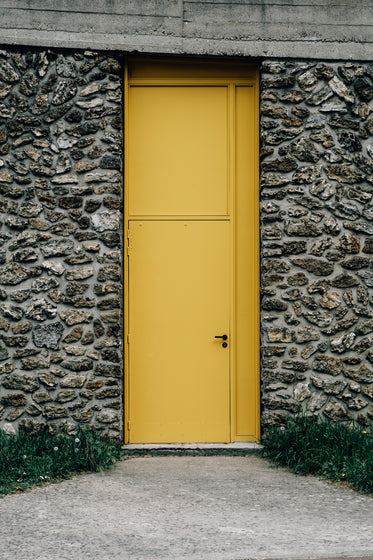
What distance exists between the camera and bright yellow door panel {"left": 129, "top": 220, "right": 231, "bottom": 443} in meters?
7.35

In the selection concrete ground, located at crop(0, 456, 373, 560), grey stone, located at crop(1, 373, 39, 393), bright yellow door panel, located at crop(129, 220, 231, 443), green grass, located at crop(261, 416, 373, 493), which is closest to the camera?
concrete ground, located at crop(0, 456, 373, 560)

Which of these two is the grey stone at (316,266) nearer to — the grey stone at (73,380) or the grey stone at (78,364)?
the grey stone at (78,364)

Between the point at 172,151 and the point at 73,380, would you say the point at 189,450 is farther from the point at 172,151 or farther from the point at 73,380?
the point at 172,151

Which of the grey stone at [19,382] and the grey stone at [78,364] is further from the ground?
the grey stone at [78,364]

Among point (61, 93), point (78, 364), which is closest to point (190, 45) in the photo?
point (61, 93)

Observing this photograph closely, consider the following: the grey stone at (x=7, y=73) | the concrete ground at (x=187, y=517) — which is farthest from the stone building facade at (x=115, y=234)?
the concrete ground at (x=187, y=517)

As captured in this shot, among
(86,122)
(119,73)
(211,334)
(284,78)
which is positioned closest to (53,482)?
(211,334)

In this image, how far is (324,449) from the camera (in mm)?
6617

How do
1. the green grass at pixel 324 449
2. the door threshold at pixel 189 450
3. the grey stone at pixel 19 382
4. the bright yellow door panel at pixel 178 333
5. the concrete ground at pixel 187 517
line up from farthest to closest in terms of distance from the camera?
the bright yellow door panel at pixel 178 333
the door threshold at pixel 189 450
the grey stone at pixel 19 382
the green grass at pixel 324 449
the concrete ground at pixel 187 517

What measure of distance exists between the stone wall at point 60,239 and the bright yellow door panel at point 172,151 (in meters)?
0.29

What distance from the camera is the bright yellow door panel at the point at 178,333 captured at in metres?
→ 7.35

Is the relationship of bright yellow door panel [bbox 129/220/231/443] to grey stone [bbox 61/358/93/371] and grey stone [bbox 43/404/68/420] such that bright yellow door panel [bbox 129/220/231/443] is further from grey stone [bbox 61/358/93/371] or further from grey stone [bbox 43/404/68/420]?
grey stone [bbox 43/404/68/420]

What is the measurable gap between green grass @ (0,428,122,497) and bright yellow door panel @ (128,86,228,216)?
2.35 m

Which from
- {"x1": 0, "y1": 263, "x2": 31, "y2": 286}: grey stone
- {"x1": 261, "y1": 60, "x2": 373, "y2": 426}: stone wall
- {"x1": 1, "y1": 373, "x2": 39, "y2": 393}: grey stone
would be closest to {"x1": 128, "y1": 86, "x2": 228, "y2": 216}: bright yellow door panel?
{"x1": 261, "y1": 60, "x2": 373, "y2": 426}: stone wall
